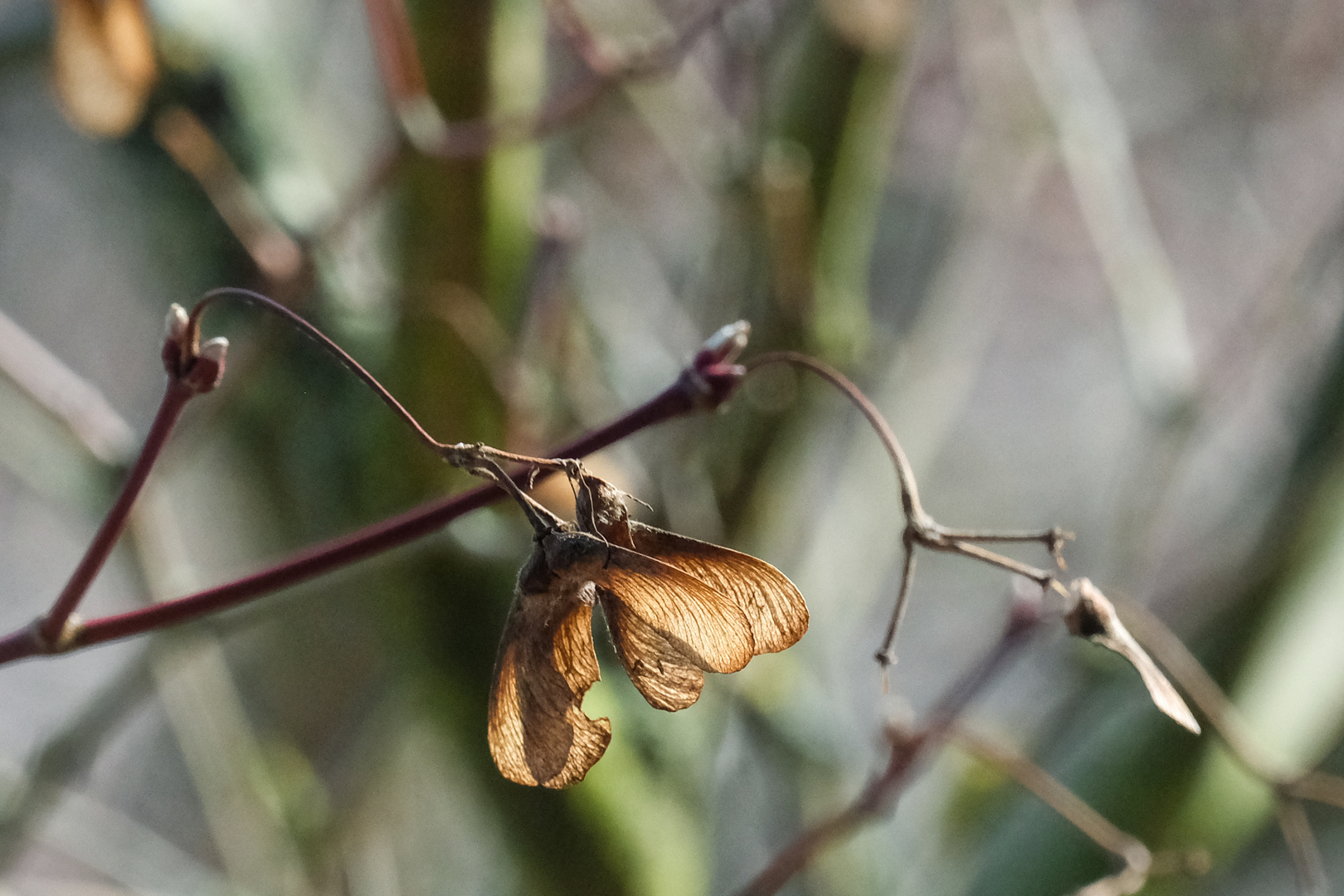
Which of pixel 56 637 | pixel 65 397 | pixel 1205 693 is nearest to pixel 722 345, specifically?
pixel 56 637

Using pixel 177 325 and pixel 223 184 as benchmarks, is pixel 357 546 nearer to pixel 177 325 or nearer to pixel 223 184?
pixel 177 325

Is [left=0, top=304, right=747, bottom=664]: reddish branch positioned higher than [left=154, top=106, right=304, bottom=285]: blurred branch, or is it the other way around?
[left=154, top=106, right=304, bottom=285]: blurred branch

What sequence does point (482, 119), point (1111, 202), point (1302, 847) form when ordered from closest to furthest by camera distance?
point (1302, 847)
point (482, 119)
point (1111, 202)

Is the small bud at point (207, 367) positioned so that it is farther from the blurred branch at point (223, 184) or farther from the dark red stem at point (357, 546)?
the blurred branch at point (223, 184)

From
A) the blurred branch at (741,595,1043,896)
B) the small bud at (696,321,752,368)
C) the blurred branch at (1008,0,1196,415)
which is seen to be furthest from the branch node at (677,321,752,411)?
the blurred branch at (1008,0,1196,415)

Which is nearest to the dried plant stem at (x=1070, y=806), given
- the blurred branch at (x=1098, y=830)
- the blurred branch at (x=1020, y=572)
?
the blurred branch at (x=1098, y=830)

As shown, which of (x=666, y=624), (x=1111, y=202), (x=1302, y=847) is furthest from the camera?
(x=1111, y=202)

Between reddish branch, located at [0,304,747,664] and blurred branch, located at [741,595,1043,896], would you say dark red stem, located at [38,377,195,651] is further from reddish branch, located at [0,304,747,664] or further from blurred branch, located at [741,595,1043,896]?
blurred branch, located at [741,595,1043,896]

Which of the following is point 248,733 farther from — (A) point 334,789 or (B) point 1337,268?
(B) point 1337,268
